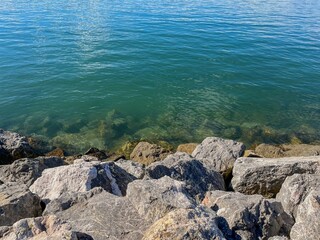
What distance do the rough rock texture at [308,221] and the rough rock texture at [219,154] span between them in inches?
226

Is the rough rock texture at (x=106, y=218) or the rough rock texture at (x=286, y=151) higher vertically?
the rough rock texture at (x=106, y=218)

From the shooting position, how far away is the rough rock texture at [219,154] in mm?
14734

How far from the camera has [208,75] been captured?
28.8m

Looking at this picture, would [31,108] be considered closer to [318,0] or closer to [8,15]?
[8,15]

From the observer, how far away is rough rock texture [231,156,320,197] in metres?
12.5

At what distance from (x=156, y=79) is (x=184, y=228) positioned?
22.5 metres

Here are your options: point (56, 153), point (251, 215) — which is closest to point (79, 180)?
point (251, 215)

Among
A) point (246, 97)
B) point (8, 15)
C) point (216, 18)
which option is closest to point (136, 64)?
point (246, 97)

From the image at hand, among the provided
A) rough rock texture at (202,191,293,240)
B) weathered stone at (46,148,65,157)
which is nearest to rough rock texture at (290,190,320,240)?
rough rock texture at (202,191,293,240)

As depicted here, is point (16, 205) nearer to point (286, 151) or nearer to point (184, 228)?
point (184, 228)

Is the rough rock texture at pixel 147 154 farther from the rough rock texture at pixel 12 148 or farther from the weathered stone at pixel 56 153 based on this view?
the rough rock texture at pixel 12 148

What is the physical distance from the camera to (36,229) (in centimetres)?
716

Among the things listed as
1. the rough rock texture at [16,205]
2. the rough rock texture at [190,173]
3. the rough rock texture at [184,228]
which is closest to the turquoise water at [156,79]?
the rough rock texture at [190,173]

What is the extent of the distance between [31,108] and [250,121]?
16.0 meters
